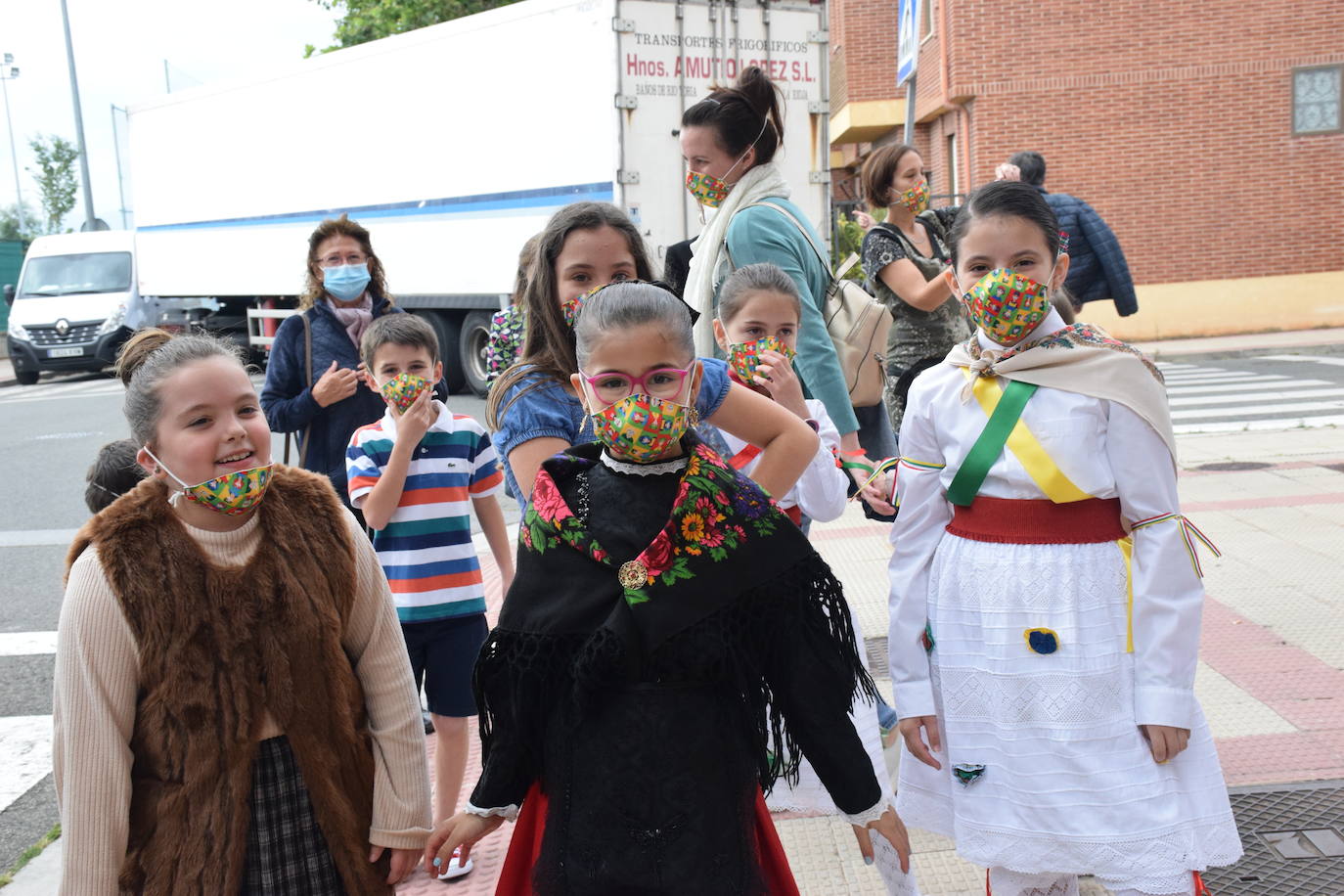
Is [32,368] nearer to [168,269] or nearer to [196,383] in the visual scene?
[168,269]

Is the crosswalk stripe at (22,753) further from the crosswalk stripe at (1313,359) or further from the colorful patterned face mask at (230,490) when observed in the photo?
the crosswalk stripe at (1313,359)

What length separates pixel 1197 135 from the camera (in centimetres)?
1805

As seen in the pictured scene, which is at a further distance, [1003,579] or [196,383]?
[1003,579]

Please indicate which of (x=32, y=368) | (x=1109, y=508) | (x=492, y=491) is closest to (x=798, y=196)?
(x=492, y=491)

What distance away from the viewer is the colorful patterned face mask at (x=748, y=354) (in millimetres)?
3154

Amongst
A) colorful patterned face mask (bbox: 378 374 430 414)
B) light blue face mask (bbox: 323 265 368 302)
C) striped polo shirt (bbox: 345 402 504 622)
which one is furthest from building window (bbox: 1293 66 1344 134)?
colorful patterned face mask (bbox: 378 374 430 414)

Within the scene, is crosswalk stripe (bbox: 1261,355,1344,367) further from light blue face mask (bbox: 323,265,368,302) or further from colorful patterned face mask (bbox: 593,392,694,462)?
colorful patterned face mask (bbox: 593,392,694,462)

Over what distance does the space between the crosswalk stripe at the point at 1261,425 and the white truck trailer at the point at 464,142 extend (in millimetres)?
4230

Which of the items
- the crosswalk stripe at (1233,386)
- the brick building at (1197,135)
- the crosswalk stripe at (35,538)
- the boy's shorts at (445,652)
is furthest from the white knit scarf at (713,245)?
the brick building at (1197,135)

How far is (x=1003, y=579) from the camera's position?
252cm

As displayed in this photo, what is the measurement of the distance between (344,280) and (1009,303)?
304cm

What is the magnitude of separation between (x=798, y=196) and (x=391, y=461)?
9018 mm

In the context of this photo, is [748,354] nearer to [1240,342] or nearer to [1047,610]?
[1047,610]

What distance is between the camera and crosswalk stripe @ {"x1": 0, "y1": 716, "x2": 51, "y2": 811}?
4441mm
